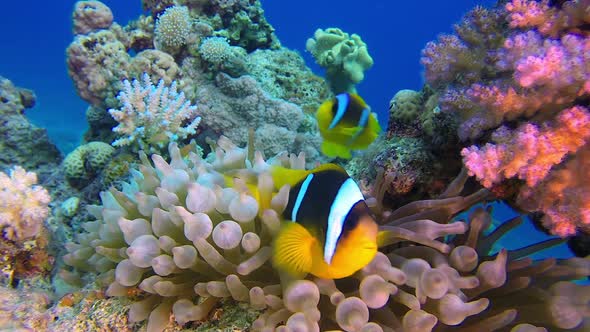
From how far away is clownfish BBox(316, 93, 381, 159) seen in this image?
3061 mm

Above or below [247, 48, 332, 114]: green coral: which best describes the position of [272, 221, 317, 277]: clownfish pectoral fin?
below

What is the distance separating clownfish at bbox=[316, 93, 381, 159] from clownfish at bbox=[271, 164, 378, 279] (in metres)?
1.68

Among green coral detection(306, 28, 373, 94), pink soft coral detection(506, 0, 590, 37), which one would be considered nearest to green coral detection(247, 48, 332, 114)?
green coral detection(306, 28, 373, 94)

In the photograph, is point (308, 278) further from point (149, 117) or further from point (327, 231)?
point (149, 117)

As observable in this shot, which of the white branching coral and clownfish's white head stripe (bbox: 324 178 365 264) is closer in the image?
clownfish's white head stripe (bbox: 324 178 365 264)

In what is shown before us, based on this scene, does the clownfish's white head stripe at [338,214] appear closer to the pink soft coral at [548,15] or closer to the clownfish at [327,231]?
the clownfish at [327,231]

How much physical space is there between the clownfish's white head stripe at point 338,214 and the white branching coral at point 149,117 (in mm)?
2778

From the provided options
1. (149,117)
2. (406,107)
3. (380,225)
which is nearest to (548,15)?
(406,107)

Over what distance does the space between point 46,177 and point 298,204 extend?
13.9 ft

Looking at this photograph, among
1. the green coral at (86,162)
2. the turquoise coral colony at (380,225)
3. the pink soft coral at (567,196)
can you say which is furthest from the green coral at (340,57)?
the pink soft coral at (567,196)

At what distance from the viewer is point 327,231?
4.33 feet

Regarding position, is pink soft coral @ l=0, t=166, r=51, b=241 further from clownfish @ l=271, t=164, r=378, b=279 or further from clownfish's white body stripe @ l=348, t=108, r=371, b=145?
clownfish's white body stripe @ l=348, t=108, r=371, b=145

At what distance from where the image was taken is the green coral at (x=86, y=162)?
3.93 m

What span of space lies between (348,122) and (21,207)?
221 cm
